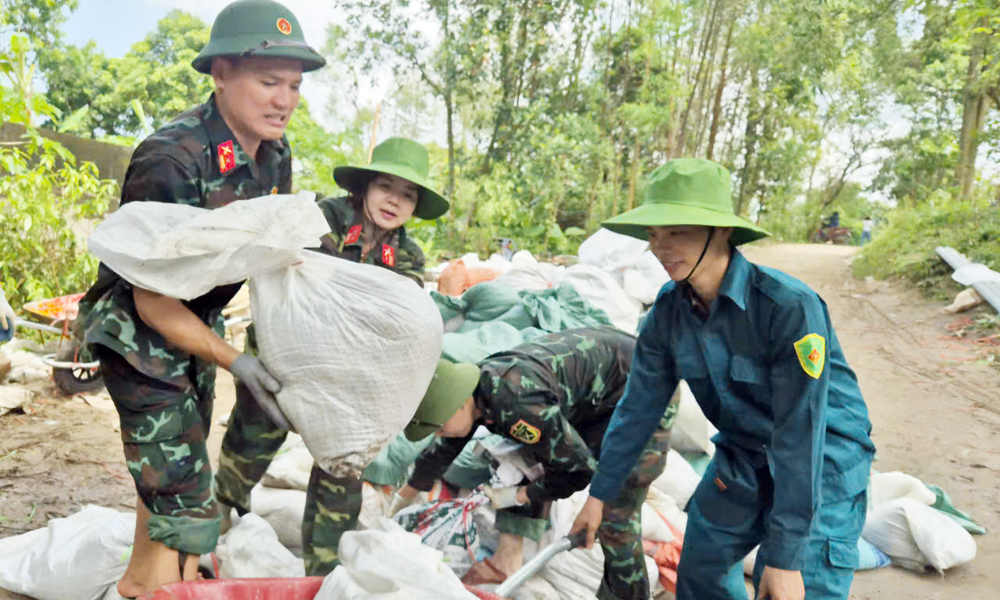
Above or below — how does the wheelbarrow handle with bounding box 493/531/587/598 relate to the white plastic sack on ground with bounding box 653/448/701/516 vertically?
above

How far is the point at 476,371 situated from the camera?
5.95ft

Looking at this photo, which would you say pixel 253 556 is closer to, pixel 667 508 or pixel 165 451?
pixel 165 451

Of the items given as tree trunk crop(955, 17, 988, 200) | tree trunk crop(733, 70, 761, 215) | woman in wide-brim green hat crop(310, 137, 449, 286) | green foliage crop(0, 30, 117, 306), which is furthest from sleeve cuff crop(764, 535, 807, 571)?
tree trunk crop(733, 70, 761, 215)

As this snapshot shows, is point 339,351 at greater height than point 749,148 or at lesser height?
lesser

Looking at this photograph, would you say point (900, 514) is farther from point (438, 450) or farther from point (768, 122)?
point (768, 122)

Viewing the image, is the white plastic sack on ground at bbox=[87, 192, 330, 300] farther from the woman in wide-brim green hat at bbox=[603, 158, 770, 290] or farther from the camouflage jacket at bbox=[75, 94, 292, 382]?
the woman in wide-brim green hat at bbox=[603, 158, 770, 290]

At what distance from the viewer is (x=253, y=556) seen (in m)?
1.80

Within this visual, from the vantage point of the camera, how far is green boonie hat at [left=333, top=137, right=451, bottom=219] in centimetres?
231

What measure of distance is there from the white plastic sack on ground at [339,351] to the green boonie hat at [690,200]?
0.55 metres

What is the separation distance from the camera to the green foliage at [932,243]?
733 centimetres

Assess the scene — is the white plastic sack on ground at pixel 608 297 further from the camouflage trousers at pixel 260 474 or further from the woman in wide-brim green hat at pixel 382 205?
the camouflage trousers at pixel 260 474

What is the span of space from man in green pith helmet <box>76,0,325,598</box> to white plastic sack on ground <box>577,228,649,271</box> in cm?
425

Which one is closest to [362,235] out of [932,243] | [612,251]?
[612,251]

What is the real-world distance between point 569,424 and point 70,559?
1270mm
